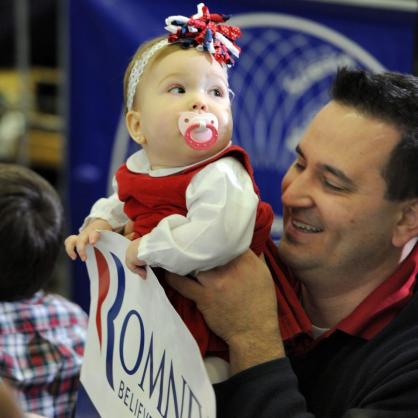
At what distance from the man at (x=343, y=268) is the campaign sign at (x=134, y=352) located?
0.28ft

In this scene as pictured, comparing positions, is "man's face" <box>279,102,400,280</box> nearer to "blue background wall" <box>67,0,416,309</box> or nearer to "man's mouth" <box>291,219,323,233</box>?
"man's mouth" <box>291,219,323,233</box>

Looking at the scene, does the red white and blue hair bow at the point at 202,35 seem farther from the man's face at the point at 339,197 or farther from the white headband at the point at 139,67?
the man's face at the point at 339,197

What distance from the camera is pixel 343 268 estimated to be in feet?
4.96

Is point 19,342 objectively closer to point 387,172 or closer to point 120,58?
point 387,172

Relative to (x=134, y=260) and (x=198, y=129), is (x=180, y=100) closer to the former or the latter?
(x=198, y=129)

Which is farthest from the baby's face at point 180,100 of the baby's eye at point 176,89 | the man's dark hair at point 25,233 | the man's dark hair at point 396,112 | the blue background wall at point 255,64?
the blue background wall at point 255,64

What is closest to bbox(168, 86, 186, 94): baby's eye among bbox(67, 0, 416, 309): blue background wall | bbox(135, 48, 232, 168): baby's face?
bbox(135, 48, 232, 168): baby's face

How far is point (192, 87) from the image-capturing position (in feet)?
4.37

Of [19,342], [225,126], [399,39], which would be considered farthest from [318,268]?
[399,39]

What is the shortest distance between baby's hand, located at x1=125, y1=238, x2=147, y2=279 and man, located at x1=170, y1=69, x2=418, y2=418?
0.07 m

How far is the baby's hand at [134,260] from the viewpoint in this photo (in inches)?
51.1

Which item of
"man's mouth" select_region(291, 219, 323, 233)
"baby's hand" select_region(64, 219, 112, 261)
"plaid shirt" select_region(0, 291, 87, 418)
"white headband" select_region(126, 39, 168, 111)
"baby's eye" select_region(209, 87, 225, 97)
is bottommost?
"plaid shirt" select_region(0, 291, 87, 418)

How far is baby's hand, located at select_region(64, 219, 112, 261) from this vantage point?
1.43 m

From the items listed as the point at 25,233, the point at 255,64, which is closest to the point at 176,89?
the point at 25,233
